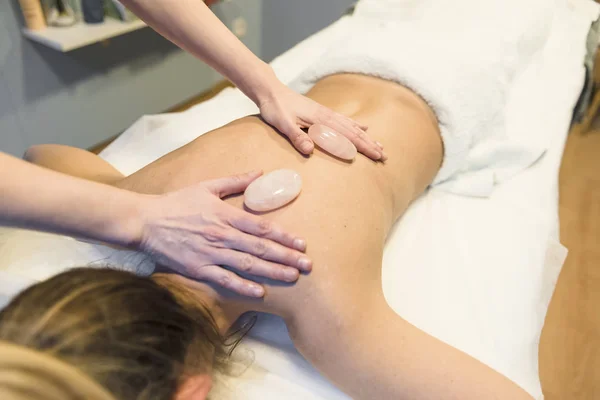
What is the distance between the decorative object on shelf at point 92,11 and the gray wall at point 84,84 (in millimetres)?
154

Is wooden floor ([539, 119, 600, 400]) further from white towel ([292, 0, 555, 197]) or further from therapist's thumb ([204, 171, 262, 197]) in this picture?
therapist's thumb ([204, 171, 262, 197])

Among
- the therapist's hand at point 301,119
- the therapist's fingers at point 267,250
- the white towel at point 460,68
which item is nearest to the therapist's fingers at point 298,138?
the therapist's hand at point 301,119

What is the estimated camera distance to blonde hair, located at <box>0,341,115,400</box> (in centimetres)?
44

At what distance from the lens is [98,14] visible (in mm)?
1793

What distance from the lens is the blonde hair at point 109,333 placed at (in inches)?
19.5

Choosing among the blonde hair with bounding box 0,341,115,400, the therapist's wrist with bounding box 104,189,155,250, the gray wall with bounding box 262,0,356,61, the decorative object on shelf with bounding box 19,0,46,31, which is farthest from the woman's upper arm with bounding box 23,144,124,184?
the gray wall with bounding box 262,0,356,61

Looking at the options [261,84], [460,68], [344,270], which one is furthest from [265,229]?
[460,68]

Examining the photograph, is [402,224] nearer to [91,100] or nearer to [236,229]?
[236,229]

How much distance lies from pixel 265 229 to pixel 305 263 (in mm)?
78

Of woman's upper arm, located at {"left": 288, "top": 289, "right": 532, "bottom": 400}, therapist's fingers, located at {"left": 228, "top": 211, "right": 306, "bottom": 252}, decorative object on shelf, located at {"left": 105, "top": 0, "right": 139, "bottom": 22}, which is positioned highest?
therapist's fingers, located at {"left": 228, "top": 211, "right": 306, "bottom": 252}

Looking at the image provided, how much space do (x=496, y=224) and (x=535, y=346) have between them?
0.27 meters

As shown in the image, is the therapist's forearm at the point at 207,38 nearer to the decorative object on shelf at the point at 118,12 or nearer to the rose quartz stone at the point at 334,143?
the rose quartz stone at the point at 334,143

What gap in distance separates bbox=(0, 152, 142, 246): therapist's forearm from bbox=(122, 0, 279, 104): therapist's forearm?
0.39 metres

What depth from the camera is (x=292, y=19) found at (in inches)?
103
